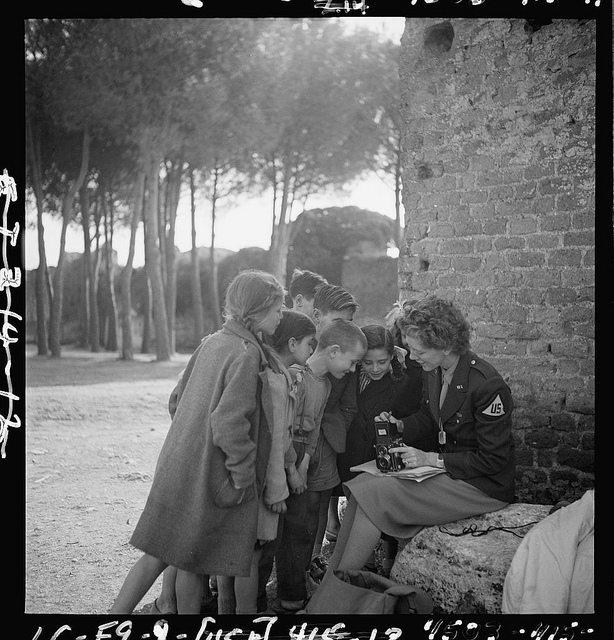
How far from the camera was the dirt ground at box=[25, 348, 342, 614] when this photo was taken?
391 cm

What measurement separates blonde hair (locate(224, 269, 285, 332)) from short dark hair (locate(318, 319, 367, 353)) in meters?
0.47

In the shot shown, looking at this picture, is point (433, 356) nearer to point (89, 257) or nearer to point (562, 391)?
point (562, 391)

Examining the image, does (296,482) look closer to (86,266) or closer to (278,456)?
(278,456)

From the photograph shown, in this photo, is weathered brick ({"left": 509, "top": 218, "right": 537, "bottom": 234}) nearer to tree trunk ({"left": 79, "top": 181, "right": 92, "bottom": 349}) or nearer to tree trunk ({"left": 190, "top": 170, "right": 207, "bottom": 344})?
tree trunk ({"left": 79, "top": 181, "right": 92, "bottom": 349})

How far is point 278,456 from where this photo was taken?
3.15 m

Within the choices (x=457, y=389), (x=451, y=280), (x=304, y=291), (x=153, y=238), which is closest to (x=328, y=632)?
(x=457, y=389)

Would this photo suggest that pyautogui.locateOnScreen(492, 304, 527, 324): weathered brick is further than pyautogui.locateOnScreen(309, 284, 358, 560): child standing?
Yes

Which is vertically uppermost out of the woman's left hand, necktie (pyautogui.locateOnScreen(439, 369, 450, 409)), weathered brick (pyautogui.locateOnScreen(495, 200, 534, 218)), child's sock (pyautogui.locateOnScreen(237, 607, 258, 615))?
weathered brick (pyautogui.locateOnScreen(495, 200, 534, 218))

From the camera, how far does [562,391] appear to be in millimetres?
4703

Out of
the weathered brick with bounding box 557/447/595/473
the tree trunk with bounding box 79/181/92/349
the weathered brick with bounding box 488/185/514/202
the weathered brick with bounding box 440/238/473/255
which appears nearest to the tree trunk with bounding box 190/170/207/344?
the tree trunk with bounding box 79/181/92/349

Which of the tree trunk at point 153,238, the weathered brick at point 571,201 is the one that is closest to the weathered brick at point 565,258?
the weathered brick at point 571,201

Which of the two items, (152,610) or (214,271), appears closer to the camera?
(152,610)

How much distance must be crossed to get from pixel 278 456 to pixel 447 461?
0.89 meters

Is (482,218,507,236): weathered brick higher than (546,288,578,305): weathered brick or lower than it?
higher
